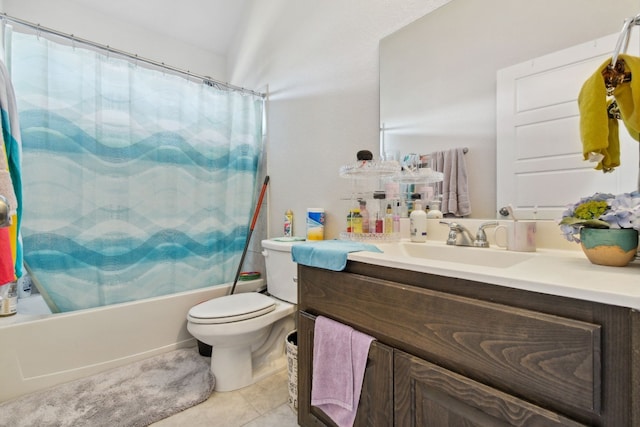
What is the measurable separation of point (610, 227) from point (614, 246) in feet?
0.16

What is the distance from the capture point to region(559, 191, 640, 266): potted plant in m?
0.65

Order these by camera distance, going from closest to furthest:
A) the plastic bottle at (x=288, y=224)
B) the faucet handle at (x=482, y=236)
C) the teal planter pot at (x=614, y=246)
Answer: the teal planter pot at (x=614, y=246)
the faucet handle at (x=482, y=236)
the plastic bottle at (x=288, y=224)

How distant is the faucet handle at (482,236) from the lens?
101cm

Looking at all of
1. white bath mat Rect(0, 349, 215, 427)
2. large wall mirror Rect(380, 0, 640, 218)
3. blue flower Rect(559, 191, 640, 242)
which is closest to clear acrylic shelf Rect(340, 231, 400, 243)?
large wall mirror Rect(380, 0, 640, 218)

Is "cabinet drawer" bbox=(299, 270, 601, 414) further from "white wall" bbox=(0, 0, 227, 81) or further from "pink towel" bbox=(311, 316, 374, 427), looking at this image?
"white wall" bbox=(0, 0, 227, 81)

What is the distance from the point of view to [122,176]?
1581 millimetres

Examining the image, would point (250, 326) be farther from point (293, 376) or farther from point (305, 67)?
point (305, 67)

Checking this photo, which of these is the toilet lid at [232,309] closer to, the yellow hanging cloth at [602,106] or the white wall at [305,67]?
the white wall at [305,67]

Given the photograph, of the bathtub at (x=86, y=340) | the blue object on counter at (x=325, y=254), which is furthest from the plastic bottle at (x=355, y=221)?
the bathtub at (x=86, y=340)

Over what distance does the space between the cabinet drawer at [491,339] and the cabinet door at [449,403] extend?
20 mm

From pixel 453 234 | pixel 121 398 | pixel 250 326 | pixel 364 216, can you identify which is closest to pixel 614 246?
pixel 453 234

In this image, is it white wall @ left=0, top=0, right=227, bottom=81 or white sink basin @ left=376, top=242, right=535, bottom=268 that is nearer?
white sink basin @ left=376, top=242, right=535, bottom=268

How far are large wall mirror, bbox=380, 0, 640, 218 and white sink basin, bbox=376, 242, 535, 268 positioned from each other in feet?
0.61

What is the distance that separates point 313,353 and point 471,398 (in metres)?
0.56
